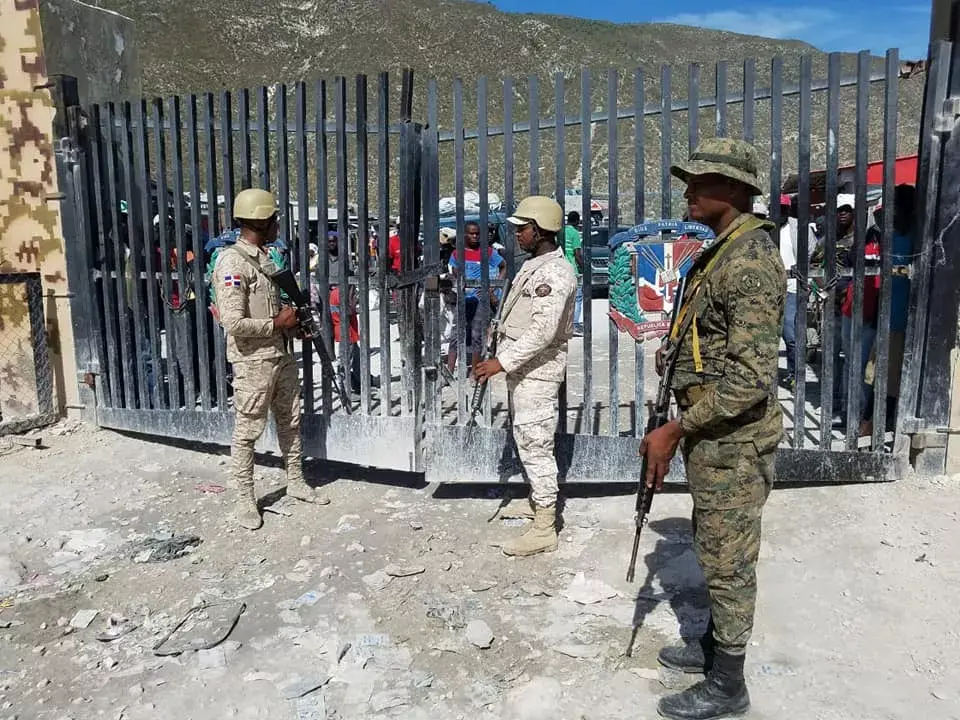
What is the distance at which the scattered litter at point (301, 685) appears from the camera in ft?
9.82

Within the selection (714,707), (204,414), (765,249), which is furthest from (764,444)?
(204,414)

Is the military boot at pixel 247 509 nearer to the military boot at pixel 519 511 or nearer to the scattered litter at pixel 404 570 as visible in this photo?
the scattered litter at pixel 404 570

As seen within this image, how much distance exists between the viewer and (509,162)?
447cm

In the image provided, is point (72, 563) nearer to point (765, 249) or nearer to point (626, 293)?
point (626, 293)

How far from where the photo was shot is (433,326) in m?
4.83

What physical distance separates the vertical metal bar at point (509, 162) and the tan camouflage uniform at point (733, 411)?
1.88 metres

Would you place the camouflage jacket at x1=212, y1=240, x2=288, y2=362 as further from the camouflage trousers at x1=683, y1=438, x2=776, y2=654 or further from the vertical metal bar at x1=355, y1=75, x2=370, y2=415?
the camouflage trousers at x1=683, y1=438, x2=776, y2=654

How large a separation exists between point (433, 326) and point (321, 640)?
2.04m

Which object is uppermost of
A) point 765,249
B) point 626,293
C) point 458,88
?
point 458,88

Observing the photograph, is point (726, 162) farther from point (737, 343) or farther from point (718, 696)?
point (718, 696)

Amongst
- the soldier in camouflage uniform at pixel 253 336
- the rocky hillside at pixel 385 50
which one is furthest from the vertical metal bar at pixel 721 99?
the rocky hillside at pixel 385 50

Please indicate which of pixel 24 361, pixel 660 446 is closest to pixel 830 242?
pixel 660 446

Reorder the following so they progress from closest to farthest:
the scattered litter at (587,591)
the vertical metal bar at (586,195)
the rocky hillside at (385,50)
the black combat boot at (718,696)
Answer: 1. the black combat boot at (718,696)
2. the scattered litter at (587,591)
3. the vertical metal bar at (586,195)
4. the rocky hillside at (385,50)

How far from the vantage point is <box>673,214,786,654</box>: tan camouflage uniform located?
2.47 m
